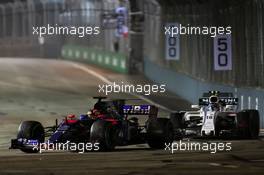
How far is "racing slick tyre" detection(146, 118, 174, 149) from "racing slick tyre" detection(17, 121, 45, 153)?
2.46 metres

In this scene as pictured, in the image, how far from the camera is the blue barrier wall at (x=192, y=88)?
26.4 m

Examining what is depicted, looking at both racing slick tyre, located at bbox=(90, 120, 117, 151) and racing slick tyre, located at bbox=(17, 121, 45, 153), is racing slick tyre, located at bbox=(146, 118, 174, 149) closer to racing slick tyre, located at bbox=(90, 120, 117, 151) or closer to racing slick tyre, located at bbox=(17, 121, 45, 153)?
racing slick tyre, located at bbox=(90, 120, 117, 151)

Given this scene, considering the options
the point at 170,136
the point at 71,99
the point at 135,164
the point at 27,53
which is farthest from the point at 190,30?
the point at 27,53

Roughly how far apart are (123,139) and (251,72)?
9.60 m

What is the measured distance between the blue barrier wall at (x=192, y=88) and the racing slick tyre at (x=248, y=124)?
371 cm

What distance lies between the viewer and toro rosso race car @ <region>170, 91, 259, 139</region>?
21922 mm

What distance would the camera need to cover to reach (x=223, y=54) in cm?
2741

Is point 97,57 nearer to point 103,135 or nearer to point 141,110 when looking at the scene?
point 141,110

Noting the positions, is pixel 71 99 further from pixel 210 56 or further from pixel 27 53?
pixel 27 53

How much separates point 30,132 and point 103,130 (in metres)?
1.71

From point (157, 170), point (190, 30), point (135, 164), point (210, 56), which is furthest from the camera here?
point (190, 30)

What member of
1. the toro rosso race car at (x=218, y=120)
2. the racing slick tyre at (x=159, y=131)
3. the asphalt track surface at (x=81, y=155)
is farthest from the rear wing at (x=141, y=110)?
the toro rosso race car at (x=218, y=120)

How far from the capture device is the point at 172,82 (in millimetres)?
40531

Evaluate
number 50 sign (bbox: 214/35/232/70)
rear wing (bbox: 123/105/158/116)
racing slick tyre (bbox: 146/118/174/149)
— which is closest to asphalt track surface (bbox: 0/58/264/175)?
racing slick tyre (bbox: 146/118/174/149)
